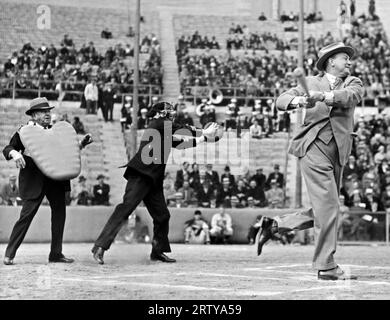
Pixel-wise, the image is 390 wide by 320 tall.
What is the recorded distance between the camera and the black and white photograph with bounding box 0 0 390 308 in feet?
27.9

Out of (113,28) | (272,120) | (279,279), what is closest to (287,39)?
(113,28)

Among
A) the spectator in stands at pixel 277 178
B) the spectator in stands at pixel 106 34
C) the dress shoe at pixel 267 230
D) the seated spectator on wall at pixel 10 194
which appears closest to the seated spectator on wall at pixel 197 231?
the spectator in stands at pixel 277 178

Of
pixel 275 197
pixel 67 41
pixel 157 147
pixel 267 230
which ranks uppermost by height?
pixel 67 41

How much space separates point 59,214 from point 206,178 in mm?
10786

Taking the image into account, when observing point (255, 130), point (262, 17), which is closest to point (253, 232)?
point (255, 130)

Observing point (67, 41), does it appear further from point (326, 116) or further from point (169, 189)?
point (326, 116)

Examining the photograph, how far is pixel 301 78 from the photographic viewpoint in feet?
26.1

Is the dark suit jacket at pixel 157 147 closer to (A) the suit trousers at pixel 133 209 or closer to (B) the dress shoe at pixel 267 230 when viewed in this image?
(A) the suit trousers at pixel 133 209

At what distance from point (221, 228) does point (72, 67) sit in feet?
32.6

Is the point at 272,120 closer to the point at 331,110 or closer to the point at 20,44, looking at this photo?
the point at 20,44

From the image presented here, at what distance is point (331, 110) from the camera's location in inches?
340

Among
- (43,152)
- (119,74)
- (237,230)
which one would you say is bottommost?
(237,230)

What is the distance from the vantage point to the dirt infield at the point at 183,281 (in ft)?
23.3

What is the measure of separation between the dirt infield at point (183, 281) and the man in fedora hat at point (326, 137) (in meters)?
0.39
